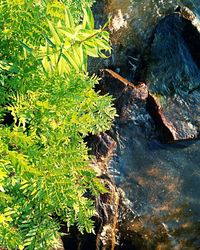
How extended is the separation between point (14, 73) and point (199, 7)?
4747mm

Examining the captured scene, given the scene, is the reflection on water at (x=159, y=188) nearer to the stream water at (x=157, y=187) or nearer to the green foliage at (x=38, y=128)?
the stream water at (x=157, y=187)

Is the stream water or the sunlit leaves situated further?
the stream water

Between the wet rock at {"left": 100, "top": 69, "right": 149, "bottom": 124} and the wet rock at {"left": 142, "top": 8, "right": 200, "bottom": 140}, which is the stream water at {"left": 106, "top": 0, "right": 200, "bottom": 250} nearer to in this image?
the wet rock at {"left": 100, "top": 69, "right": 149, "bottom": 124}

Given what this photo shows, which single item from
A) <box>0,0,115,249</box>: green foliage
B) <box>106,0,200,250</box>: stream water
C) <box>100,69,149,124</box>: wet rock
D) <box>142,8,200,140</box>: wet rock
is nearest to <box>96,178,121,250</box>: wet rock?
<box>106,0,200,250</box>: stream water

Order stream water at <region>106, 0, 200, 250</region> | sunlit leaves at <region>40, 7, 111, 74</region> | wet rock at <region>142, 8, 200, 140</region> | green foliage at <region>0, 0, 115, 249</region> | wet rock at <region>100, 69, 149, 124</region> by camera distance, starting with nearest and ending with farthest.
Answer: sunlit leaves at <region>40, 7, 111, 74</region>
green foliage at <region>0, 0, 115, 249</region>
stream water at <region>106, 0, 200, 250</region>
wet rock at <region>100, 69, 149, 124</region>
wet rock at <region>142, 8, 200, 140</region>

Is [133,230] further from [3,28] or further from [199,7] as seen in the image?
[199,7]

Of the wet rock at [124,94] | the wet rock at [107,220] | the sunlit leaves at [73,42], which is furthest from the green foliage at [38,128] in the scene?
the wet rock at [124,94]

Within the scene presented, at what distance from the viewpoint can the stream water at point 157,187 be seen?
239 inches

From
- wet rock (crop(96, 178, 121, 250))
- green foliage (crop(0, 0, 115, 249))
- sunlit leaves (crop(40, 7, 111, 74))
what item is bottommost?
wet rock (crop(96, 178, 121, 250))

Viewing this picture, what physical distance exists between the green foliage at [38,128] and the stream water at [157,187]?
5.59 ft

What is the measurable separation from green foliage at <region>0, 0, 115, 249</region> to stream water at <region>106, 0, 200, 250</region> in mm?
1704

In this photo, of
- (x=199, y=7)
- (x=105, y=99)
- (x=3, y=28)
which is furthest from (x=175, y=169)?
(x=3, y=28)

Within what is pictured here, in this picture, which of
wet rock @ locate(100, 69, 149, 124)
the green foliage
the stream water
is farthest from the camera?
wet rock @ locate(100, 69, 149, 124)

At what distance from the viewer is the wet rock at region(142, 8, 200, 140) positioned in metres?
6.70
